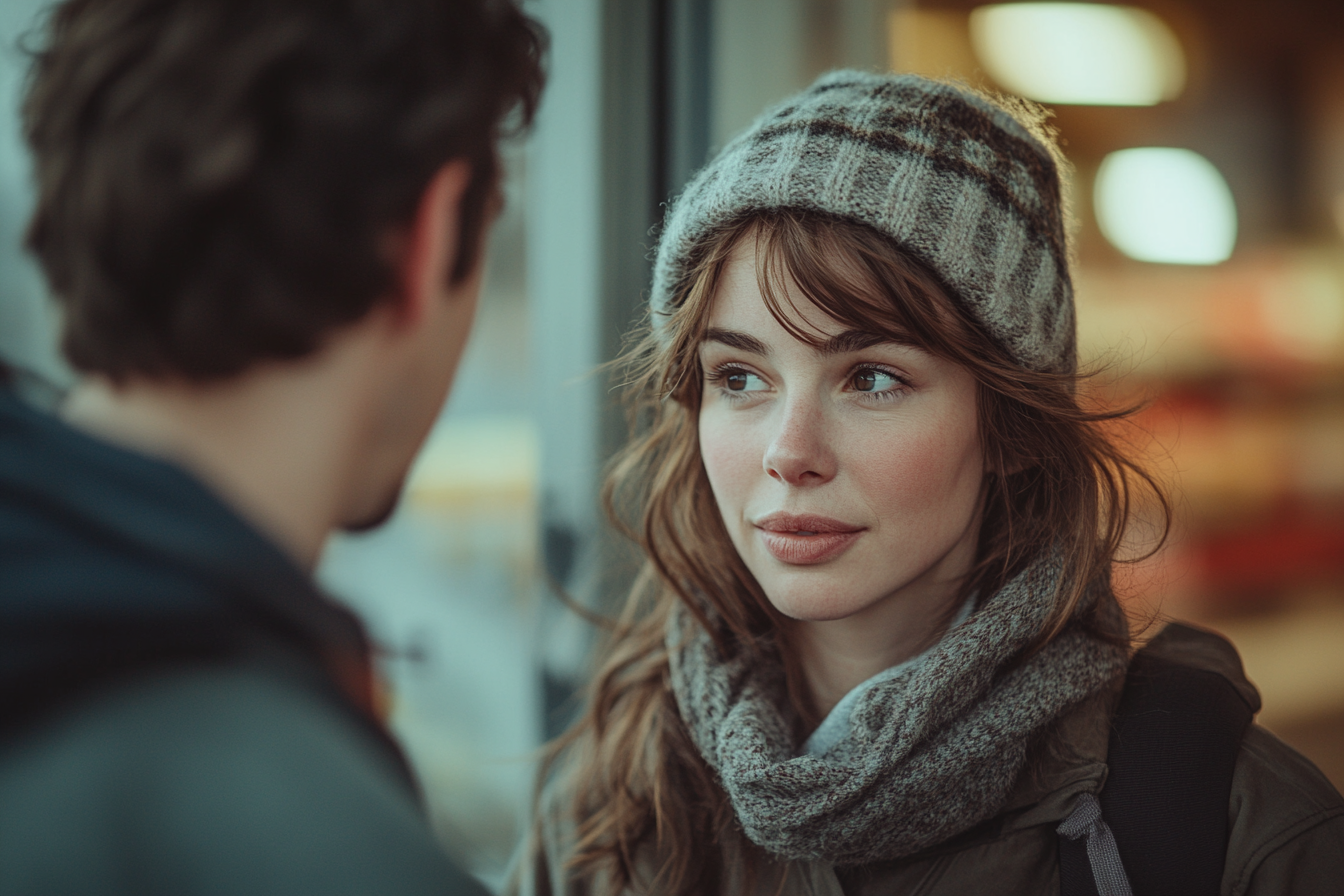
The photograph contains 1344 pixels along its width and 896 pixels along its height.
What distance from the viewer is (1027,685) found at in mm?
1049

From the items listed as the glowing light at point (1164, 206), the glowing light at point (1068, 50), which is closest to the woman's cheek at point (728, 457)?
the glowing light at point (1068, 50)

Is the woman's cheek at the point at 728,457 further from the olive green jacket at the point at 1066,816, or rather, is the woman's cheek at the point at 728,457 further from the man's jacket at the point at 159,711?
the man's jacket at the point at 159,711

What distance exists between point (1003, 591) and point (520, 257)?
3.98 ft

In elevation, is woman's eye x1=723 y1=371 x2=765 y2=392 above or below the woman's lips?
above

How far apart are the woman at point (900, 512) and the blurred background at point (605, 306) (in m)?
0.18

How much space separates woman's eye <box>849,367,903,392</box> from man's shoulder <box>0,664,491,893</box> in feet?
2.24

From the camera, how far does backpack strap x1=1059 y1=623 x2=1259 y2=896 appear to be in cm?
97

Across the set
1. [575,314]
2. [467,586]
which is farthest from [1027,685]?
[467,586]

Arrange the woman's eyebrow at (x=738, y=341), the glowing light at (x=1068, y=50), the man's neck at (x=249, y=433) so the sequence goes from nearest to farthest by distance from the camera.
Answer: the man's neck at (x=249, y=433) → the woman's eyebrow at (x=738, y=341) → the glowing light at (x=1068, y=50)

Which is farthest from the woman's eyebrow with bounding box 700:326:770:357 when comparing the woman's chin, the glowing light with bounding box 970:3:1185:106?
the glowing light with bounding box 970:3:1185:106

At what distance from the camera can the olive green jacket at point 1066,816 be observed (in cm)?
96

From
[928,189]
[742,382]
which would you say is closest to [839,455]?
[742,382]

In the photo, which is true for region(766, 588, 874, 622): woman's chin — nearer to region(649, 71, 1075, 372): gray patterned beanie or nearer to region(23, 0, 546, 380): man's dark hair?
region(649, 71, 1075, 372): gray patterned beanie

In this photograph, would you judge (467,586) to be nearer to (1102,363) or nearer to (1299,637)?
(1102,363)
